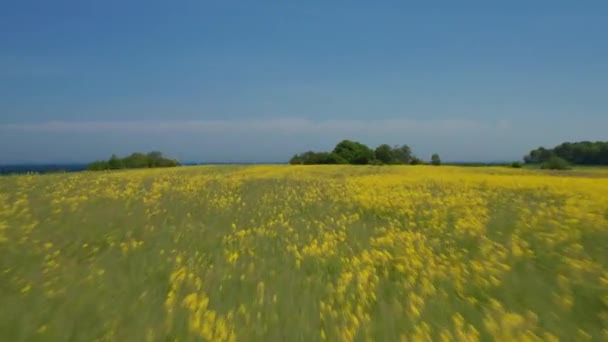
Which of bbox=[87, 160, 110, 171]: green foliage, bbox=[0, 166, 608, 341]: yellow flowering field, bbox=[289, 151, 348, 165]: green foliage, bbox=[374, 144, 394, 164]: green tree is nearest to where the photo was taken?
bbox=[0, 166, 608, 341]: yellow flowering field

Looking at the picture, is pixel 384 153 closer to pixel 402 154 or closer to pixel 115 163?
pixel 402 154

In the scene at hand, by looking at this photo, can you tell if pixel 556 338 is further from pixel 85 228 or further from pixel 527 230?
pixel 85 228

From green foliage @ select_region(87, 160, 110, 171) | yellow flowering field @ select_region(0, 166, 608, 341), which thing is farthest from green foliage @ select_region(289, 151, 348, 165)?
yellow flowering field @ select_region(0, 166, 608, 341)

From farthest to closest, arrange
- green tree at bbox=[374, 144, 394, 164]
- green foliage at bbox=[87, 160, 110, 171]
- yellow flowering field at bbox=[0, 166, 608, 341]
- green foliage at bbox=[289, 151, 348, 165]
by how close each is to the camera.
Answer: green tree at bbox=[374, 144, 394, 164] → green foliage at bbox=[289, 151, 348, 165] → green foliage at bbox=[87, 160, 110, 171] → yellow flowering field at bbox=[0, 166, 608, 341]

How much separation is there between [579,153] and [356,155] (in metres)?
51.4

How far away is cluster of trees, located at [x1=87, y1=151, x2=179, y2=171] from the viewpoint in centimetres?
6250

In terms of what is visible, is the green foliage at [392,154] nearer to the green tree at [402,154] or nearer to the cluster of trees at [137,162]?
the green tree at [402,154]

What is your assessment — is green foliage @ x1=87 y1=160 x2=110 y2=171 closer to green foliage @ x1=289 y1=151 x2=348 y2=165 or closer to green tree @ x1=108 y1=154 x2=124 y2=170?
green tree @ x1=108 y1=154 x2=124 y2=170

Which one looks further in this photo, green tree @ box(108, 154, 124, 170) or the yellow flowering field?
green tree @ box(108, 154, 124, 170)

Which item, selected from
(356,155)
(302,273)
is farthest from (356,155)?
(302,273)

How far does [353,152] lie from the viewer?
94.3 m

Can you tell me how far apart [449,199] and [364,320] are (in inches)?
295

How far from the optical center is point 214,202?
10625 millimetres

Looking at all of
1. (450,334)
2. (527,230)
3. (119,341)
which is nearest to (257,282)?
(119,341)
